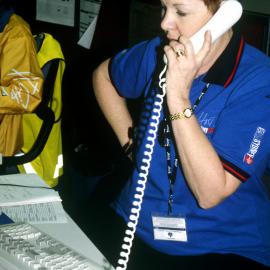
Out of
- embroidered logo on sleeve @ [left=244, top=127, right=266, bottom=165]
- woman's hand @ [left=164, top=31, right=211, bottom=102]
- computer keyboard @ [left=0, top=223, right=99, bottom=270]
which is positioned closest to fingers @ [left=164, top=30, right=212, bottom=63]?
woman's hand @ [left=164, top=31, right=211, bottom=102]

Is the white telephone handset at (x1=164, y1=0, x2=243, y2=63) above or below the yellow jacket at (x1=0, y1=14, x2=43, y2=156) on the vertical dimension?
above

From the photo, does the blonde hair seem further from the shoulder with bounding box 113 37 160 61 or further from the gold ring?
the shoulder with bounding box 113 37 160 61

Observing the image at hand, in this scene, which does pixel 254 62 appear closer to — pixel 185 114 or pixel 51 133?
pixel 185 114

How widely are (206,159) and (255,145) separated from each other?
141 millimetres

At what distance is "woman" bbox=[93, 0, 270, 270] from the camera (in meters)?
1.04

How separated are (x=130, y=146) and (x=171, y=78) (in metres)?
0.46

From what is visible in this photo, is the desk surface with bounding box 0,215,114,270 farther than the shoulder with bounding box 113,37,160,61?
No

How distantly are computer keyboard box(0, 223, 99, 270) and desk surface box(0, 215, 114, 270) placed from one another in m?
0.02

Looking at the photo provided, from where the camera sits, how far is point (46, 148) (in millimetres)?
2197

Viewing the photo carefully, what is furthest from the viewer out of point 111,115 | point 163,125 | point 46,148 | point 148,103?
point 46,148

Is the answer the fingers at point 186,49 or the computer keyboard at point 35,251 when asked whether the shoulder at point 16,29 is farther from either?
the computer keyboard at point 35,251

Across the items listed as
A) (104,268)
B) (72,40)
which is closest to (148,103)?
(104,268)

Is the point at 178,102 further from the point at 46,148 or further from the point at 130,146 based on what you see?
the point at 46,148

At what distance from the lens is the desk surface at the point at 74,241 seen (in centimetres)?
79
